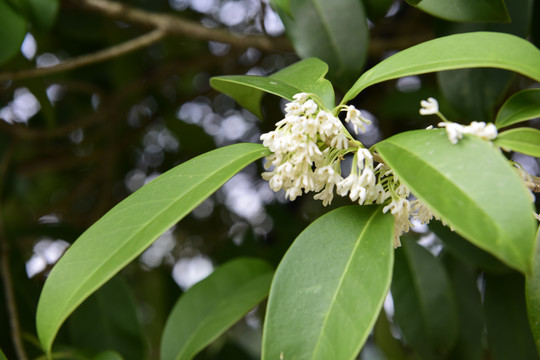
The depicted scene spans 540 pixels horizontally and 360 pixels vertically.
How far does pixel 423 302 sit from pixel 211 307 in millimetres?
508

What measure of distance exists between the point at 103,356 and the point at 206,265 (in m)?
1.49

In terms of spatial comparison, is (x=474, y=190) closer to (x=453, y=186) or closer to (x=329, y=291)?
(x=453, y=186)

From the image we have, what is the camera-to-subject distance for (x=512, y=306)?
1.31 meters

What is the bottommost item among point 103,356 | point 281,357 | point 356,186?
point 103,356

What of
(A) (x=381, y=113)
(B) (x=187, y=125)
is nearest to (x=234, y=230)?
(B) (x=187, y=125)

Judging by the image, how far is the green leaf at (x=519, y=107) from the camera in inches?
27.5

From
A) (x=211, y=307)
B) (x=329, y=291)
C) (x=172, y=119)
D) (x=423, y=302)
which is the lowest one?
(x=172, y=119)

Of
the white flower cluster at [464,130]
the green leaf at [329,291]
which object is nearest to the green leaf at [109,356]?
the green leaf at [329,291]

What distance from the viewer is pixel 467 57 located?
2.03 ft

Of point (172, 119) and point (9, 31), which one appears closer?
point (9, 31)

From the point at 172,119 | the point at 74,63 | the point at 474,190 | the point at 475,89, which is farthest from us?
the point at 172,119

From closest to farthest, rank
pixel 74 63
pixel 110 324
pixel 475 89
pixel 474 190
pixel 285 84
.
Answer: pixel 474 190 < pixel 285 84 < pixel 475 89 < pixel 110 324 < pixel 74 63

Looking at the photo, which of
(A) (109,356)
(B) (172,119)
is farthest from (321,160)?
(B) (172,119)

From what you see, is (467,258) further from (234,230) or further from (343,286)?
(234,230)
